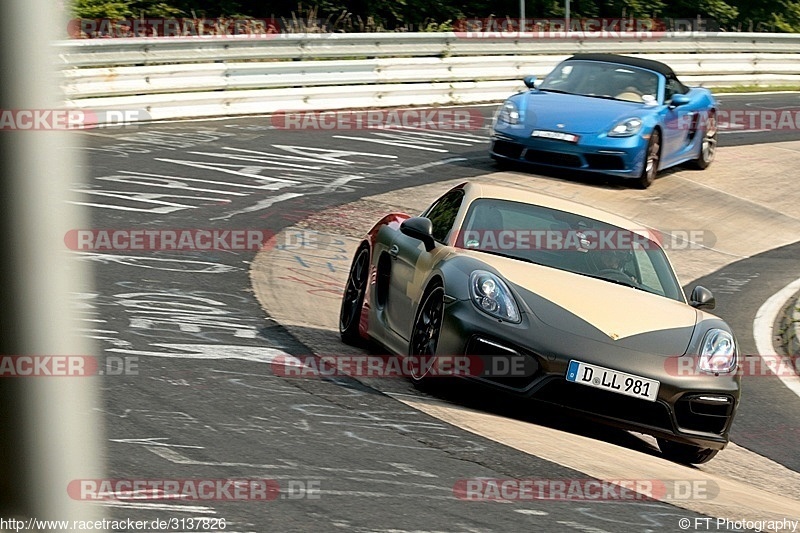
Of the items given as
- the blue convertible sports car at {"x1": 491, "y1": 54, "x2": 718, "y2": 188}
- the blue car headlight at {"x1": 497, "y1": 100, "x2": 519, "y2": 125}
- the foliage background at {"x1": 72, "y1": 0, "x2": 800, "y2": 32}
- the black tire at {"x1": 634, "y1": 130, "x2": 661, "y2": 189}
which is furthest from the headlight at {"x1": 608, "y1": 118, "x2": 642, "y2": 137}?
the foliage background at {"x1": 72, "y1": 0, "x2": 800, "y2": 32}

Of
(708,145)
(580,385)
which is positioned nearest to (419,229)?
(580,385)

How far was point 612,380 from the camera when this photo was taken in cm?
661

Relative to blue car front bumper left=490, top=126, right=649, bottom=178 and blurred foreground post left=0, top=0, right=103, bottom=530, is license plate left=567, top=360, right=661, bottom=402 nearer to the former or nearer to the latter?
blurred foreground post left=0, top=0, right=103, bottom=530

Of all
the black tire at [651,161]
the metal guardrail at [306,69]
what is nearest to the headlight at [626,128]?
the black tire at [651,161]

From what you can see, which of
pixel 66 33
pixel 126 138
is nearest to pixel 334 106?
pixel 126 138

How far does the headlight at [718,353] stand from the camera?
694 cm

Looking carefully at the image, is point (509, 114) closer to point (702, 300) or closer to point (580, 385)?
point (702, 300)

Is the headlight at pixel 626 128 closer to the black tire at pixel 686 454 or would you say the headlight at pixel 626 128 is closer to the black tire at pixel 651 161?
the black tire at pixel 651 161

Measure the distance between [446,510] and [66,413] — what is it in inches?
124

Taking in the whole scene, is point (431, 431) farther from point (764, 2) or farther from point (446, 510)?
point (764, 2)

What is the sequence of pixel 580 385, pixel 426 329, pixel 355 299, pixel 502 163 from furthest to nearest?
1. pixel 502 163
2. pixel 355 299
3. pixel 426 329
4. pixel 580 385

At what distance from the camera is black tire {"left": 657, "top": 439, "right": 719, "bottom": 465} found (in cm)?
698

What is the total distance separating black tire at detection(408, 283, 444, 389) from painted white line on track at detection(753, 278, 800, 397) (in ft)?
12.0

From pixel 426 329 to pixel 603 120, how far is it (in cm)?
938
